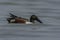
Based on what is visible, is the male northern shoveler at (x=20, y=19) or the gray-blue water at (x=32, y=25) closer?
the gray-blue water at (x=32, y=25)

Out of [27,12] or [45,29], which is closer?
[45,29]

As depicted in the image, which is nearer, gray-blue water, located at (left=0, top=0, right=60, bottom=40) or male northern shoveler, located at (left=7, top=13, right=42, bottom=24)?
gray-blue water, located at (left=0, top=0, right=60, bottom=40)

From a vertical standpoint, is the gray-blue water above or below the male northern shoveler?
below

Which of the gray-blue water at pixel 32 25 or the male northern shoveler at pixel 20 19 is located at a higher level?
the male northern shoveler at pixel 20 19

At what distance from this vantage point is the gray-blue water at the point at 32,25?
17906mm

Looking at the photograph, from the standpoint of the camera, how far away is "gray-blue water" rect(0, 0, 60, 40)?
17.9 m

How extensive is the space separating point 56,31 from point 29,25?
1.60 m

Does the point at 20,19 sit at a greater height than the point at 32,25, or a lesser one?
greater

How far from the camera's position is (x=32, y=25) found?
19984 millimetres

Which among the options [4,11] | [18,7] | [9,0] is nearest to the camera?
[4,11]

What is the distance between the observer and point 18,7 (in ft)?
82.2

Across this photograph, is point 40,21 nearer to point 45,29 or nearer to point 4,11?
point 45,29

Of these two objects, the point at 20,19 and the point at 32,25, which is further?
the point at 20,19

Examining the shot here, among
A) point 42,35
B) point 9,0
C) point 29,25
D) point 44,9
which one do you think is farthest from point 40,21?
point 9,0
